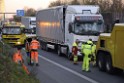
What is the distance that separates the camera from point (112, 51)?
17.1 metres

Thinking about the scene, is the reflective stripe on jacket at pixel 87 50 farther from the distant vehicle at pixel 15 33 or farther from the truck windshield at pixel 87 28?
the distant vehicle at pixel 15 33

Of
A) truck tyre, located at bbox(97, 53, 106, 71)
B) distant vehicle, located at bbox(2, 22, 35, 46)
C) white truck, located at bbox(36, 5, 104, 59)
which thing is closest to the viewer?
truck tyre, located at bbox(97, 53, 106, 71)

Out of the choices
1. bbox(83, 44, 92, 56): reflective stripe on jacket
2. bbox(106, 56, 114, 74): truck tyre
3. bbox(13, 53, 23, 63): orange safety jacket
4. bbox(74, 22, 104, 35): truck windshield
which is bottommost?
bbox(106, 56, 114, 74): truck tyre

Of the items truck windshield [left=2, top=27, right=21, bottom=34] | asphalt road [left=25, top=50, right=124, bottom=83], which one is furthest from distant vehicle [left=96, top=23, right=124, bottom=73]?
truck windshield [left=2, top=27, right=21, bottom=34]

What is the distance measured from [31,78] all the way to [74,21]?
16.6 meters

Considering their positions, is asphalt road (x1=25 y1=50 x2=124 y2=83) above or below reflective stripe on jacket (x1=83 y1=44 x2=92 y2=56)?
below

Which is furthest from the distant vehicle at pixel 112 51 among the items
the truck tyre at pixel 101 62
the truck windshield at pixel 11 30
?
the truck windshield at pixel 11 30

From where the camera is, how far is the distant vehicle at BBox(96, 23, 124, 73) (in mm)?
16128

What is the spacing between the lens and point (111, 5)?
205 feet

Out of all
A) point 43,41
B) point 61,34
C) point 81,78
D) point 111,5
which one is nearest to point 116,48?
point 81,78

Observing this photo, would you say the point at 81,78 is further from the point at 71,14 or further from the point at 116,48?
the point at 71,14

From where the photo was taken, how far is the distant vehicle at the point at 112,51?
635 inches

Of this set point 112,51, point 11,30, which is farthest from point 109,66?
point 11,30

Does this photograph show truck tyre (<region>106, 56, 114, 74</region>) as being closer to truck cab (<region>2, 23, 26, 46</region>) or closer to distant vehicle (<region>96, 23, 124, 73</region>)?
distant vehicle (<region>96, 23, 124, 73</region>)
